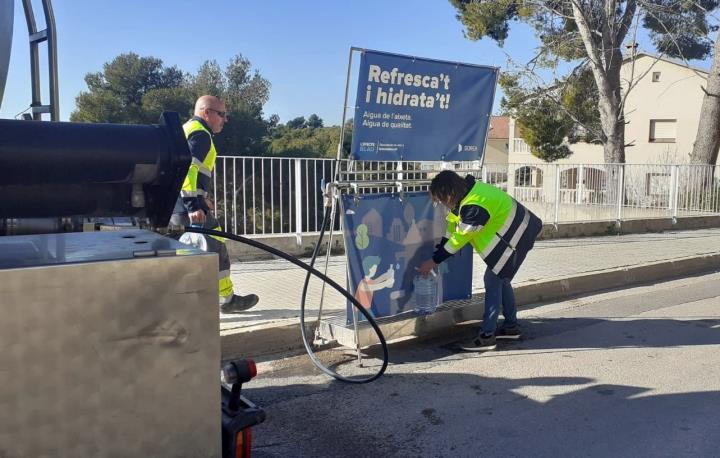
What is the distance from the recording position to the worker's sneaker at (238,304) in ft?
19.6

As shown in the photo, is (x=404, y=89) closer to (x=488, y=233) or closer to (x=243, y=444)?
(x=488, y=233)

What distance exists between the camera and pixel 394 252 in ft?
17.5

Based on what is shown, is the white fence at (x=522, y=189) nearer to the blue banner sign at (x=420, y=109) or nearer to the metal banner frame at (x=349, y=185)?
the metal banner frame at (x=349, y=185)

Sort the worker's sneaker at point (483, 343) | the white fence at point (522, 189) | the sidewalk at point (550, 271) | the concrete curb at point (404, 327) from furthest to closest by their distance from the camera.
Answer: the white fence at point (522, 189) → the sidewalk at point (550, 271) → the worker's sneaker at point (483, 343) → the concrete curb at point (404, 327)

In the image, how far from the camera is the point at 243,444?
2.15m

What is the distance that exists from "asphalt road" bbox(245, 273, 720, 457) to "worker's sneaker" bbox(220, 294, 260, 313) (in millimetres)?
943

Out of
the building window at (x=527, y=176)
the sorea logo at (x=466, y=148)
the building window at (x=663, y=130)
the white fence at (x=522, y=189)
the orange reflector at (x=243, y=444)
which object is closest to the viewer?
the orange reflector at (x=243, y=444)

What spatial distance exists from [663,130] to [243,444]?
129 ft

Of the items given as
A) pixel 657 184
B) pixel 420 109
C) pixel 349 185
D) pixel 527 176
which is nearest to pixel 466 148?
pixel 420 109

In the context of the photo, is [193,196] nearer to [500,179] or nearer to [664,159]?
[500,179]

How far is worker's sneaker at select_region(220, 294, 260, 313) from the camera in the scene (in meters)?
5.98

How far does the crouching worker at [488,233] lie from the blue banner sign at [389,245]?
0.16 meters

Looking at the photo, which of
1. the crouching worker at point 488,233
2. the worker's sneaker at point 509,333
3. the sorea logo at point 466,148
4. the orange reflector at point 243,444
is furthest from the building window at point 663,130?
the orange reflector at point 243,444

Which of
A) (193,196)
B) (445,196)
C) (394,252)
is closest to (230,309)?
(193,196)
